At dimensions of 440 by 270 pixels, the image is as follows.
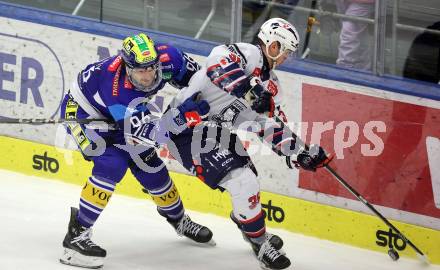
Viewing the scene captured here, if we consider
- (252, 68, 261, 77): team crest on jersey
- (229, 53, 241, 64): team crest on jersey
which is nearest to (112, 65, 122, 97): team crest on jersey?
(229, 53, 241, 64): team crest on jersey

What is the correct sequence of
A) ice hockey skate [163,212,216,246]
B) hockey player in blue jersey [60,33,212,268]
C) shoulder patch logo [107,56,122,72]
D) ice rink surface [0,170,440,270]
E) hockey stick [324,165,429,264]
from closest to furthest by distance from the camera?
hockey player in blue jersey [60,33,212,268], shoulder patch logo [107,56,122,72], ice rink surface [0,170,440,270], hockey stick [324,165,429,264], ice hockey skate [163,212,216,246]

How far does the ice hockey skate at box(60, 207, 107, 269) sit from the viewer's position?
17.8ft

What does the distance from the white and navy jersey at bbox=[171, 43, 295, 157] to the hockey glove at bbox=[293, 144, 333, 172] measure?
0.11 metres

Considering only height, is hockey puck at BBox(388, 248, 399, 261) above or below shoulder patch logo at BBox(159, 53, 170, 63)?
below

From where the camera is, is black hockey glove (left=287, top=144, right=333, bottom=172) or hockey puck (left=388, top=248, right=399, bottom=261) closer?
black hockey glove (left=287, top=144, right=333, bottom=172)

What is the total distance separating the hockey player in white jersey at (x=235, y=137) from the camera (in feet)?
17.7

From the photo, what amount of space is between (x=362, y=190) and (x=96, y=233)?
1.55m

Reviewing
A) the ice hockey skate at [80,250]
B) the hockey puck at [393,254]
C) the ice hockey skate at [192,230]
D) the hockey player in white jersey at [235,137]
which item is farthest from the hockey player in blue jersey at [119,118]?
the hockey puck at [393,254]

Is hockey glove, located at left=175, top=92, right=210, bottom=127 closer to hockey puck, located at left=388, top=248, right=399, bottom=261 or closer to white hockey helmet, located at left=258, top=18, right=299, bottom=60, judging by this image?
white hockey helmet, located at left=258, top=18, right=299, bottom=60

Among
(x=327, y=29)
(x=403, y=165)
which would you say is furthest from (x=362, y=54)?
(x=403, y=165)

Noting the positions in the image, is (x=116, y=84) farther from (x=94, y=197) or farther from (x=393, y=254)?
(x=393, y=254)

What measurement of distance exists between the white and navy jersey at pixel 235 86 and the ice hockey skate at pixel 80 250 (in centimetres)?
83

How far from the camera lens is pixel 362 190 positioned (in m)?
6.17

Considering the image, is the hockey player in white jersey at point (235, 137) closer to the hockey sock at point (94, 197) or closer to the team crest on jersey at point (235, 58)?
the team crest on jersey at point (235, 58)
